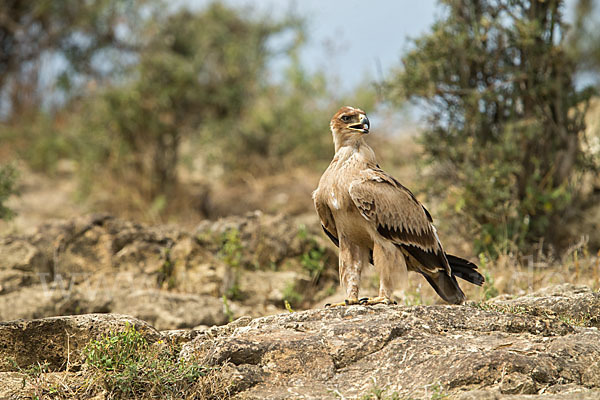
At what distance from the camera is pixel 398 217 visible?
5.04 meters

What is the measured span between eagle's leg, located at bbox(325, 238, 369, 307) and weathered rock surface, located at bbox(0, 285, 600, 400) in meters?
0.62

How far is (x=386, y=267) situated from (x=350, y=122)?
3.81 feet

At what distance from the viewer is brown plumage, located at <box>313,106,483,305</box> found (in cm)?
491

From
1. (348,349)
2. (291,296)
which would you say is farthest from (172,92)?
(348,349)

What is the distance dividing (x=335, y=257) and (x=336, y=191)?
3371 mm

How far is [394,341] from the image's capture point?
392 cm

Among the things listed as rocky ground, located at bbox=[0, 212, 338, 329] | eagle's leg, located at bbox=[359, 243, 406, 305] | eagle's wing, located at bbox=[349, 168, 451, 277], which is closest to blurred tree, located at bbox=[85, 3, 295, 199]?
rocky ground, located at bbox=[0, 212, 338, 329]

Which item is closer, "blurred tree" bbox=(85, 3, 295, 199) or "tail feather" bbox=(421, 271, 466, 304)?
"tail feather" bbox=(421, 271, 466, 304)

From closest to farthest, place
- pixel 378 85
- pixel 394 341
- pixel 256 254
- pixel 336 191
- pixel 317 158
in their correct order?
pixel 394 341, pixel 336 191, pixel 256 254, pixel 378 85, pixel 317 158

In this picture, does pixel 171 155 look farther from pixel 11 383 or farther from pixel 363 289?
pixel 11 383

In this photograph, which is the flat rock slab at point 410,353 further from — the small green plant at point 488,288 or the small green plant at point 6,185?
the small green plant at point 6,185

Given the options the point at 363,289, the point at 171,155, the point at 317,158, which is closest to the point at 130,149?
the point at 171,155

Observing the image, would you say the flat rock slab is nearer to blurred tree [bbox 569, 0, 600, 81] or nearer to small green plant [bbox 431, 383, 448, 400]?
small green plant [bbox 431, 383, 448, 400]

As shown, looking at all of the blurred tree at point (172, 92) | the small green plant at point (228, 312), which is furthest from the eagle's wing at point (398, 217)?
the blurred tree at point (172, 92)
